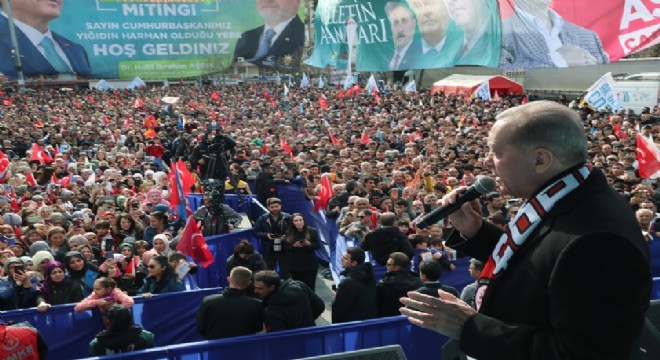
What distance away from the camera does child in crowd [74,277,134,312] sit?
5.15m

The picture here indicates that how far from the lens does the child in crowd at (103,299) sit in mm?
5148

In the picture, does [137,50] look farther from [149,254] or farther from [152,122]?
[149,254]

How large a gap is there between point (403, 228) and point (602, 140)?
8.35m

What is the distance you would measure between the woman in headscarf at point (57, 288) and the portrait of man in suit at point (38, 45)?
4424cm

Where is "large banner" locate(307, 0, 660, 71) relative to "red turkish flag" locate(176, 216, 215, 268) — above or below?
above

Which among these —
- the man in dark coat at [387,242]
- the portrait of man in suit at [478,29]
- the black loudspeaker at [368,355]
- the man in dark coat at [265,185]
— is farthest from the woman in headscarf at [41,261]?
the portrait of man in suit at [478,29]

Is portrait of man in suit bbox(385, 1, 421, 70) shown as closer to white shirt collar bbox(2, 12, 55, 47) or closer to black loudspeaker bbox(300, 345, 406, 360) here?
black loudspeaker bbox(300, 345, 406, 360)

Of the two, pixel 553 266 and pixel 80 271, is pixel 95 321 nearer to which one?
pixel 80 271

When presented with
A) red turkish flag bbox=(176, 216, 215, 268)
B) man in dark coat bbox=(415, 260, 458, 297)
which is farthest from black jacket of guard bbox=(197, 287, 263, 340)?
red turkish flag bbox=(176, 216, 215, 268)

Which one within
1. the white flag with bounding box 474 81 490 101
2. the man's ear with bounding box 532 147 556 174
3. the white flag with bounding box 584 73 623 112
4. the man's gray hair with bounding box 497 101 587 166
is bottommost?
the man's ear with bounding box 532 147 556 174

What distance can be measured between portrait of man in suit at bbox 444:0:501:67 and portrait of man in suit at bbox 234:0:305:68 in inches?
1094

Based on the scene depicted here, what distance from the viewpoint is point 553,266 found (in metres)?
1.32

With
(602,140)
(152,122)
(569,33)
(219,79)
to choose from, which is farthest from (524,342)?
(219,79)

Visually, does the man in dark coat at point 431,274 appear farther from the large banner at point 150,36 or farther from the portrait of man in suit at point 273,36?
the portrait of man in suit at point 273,36
